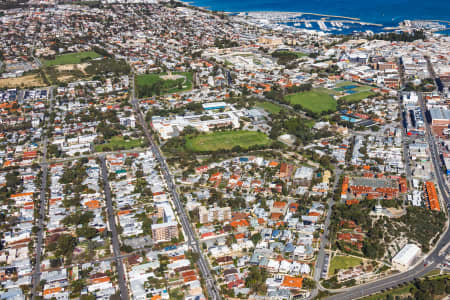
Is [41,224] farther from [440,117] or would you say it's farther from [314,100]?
[440,117]

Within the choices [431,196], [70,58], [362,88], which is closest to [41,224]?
[431,196]

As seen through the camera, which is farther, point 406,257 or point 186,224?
point 186,224

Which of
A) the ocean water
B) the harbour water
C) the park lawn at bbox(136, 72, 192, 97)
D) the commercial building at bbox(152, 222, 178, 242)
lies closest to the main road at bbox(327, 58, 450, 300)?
the commercial building at bbox(152, 222, 178, 242)

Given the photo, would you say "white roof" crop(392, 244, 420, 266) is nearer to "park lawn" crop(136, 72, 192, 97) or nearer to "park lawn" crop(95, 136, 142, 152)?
"park lawn" crop(95, 136, 142, 152)

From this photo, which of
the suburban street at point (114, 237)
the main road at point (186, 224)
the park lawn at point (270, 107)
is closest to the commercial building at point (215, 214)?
the main road at point (186, 224)

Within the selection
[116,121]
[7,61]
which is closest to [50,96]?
[116,121]

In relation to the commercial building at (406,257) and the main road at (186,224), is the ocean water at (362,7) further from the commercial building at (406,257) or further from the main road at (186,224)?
the commercial building at (406,257)
